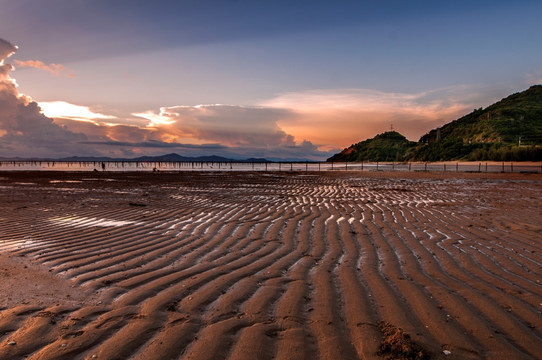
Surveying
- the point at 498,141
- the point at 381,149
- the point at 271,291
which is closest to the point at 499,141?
the point at 498,141

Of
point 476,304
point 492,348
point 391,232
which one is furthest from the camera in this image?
point 391,232

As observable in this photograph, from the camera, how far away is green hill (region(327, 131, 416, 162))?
449 feet

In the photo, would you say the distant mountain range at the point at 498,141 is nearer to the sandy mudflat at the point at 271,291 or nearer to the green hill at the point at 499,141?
the green hill at the point at 499,141

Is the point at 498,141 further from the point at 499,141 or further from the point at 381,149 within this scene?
the point at 381,149

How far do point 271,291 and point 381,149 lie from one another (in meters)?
153

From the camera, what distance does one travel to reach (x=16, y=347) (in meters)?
2.41

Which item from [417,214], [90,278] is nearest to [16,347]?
[90,278]

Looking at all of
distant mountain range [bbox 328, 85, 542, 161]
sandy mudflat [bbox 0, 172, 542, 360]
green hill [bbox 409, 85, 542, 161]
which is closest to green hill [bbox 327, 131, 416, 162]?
distant mountain range [bbox 328, 85, 542, 161]

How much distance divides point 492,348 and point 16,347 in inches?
137

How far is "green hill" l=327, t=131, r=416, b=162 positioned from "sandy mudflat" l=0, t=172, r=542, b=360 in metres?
106

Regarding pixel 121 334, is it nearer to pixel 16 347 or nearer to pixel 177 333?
pixel 177 333

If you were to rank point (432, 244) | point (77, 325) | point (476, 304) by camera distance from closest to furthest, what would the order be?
point (77, 325), point (476, 304), point (432, 244)

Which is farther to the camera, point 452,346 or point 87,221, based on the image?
point 87,221

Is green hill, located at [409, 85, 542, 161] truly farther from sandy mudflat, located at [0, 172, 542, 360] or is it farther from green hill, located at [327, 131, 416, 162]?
sandy mudflat, located at [0, 172, 542, 360]
